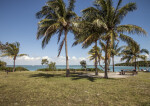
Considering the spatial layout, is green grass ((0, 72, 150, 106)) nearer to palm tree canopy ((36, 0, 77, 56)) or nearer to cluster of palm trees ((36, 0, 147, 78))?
cluster of palm trees ((36, 0, 147, 78))

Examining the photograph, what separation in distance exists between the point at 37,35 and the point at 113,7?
371 inches

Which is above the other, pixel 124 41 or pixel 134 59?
pixel 124 41

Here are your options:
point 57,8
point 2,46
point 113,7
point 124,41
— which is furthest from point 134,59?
point 2,46

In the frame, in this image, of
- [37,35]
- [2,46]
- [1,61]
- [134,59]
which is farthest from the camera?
[1,61]

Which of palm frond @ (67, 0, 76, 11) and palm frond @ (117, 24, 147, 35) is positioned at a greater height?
palm frond @ (67, 0, 76, 11)

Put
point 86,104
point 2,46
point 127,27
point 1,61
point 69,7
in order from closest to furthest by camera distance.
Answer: point 86,104 < point 2,46 < point 127,27 < point 69,7 < point 1,61

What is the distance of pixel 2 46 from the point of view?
26.5 ft

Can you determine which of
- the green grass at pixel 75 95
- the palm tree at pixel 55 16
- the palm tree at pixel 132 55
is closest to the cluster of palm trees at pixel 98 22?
the palm tree at pixel 55 16

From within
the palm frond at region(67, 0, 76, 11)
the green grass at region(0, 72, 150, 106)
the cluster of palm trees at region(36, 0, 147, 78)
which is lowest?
the green grass at region(0, 72, 150, 106)

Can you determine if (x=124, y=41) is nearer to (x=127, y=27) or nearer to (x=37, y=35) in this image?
(x=127, y=27)

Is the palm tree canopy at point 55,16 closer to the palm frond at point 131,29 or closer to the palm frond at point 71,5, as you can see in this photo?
the palm frond at point 71,5

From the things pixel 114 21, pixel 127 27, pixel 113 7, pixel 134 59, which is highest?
pixel 113 7

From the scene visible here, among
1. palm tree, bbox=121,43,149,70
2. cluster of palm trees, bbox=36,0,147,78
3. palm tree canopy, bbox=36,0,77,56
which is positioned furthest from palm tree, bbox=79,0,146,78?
palm tree, bbox=121,43,149,70

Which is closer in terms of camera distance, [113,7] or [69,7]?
[113,7]
